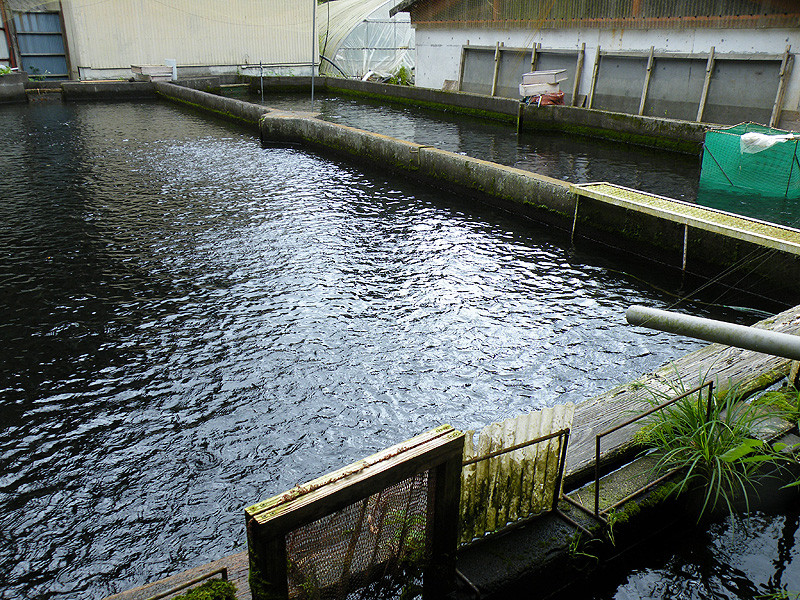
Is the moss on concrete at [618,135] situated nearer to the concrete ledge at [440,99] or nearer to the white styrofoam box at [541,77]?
the white styrofoam box at [541,77]

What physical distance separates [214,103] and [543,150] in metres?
12.6

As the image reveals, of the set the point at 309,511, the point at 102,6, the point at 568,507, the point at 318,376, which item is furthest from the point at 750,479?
the point at 102,6

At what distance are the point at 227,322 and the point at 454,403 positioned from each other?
3.14 meters

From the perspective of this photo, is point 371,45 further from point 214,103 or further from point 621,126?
point 621,126

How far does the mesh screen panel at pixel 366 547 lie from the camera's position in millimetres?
2783

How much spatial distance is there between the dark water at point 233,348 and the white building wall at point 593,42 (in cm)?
992

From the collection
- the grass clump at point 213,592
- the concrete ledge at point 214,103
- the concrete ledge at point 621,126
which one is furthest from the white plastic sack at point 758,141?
the concrete ledge at point 214,103

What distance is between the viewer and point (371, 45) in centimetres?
3384

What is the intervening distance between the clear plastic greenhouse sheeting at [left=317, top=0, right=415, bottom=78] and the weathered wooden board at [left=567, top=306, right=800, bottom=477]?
98.8 ft

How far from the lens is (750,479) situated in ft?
14.0

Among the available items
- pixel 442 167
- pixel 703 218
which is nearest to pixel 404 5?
pixel 442 167

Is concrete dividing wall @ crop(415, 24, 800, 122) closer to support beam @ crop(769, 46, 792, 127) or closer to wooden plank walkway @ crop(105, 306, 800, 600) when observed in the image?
support beam @ crop(769, 46, 792, 127)

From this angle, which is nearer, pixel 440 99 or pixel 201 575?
pixel 201 575

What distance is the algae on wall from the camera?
3.46m
